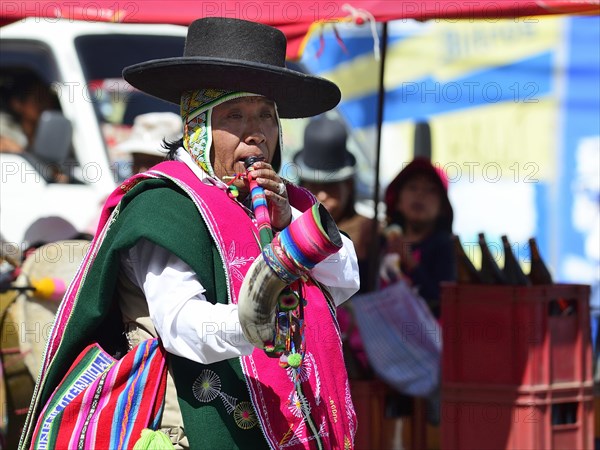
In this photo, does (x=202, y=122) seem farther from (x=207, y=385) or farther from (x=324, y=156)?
(x=324, y=156)

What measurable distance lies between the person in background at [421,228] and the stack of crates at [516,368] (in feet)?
4.30

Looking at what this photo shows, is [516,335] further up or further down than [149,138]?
further down

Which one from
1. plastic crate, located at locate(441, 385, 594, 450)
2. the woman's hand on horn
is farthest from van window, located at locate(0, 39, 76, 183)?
the woman's hand on horn

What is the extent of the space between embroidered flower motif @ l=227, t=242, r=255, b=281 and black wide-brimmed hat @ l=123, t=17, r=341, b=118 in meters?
0.45

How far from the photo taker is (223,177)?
304 cm

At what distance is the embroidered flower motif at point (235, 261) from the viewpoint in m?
2.88

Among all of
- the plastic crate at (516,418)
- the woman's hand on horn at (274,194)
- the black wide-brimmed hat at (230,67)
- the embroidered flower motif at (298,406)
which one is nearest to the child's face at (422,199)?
the plastic crate at (516,418)

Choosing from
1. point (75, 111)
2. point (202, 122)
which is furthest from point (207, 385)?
point (75, 111)

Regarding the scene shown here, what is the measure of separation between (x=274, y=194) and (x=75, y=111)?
5.10 meters

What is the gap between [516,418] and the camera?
183 inches

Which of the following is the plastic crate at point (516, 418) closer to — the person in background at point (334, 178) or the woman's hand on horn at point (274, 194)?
the person in background at point (334, 178)

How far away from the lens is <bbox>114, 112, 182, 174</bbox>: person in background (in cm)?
632

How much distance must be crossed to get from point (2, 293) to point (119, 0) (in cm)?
147

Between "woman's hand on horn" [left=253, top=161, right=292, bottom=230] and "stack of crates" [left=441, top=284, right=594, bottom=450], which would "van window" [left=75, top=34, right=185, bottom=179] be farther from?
"woman's hand on horn" [left=253, top=161, right=292, bottom=230]
